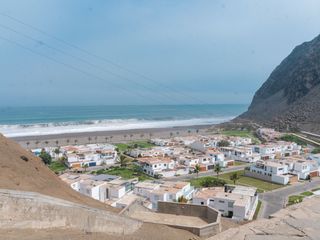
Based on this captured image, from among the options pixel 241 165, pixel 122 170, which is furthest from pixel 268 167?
pixel 122 170

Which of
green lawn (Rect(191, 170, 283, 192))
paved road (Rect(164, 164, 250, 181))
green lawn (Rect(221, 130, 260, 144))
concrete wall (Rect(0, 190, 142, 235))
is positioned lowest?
green lawn (Rect(191, 170, 283, 192))

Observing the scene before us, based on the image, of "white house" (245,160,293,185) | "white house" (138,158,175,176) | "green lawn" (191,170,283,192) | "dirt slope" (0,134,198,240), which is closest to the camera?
"dirt slope" (0,134,198,240)

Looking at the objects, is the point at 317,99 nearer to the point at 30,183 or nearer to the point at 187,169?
the point at 187,169

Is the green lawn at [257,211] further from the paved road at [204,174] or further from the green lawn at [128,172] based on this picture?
the green lawn at [128,172]

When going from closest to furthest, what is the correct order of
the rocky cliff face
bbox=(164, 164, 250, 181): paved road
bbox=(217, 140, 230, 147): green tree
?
bbox=(164, 164, 250, 181): paved road
bbox=(217, 140, 230, 147): green tree
the rocky cliff face

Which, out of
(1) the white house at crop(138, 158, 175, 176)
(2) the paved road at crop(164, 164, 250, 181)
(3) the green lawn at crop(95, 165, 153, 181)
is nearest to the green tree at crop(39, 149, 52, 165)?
(3) the green lawn at crop(95, 165, 153, 181)

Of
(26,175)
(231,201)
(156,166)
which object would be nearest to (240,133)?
(156,166)

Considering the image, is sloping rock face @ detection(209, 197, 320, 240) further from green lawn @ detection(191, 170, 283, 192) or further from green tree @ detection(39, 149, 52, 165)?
green tree @ detection(39, 149, 52, 165)

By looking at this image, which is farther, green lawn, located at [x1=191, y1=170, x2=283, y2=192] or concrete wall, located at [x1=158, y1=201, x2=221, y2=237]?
green lawn, located at [x1=191, y1=170, x2=283, y2=192]
